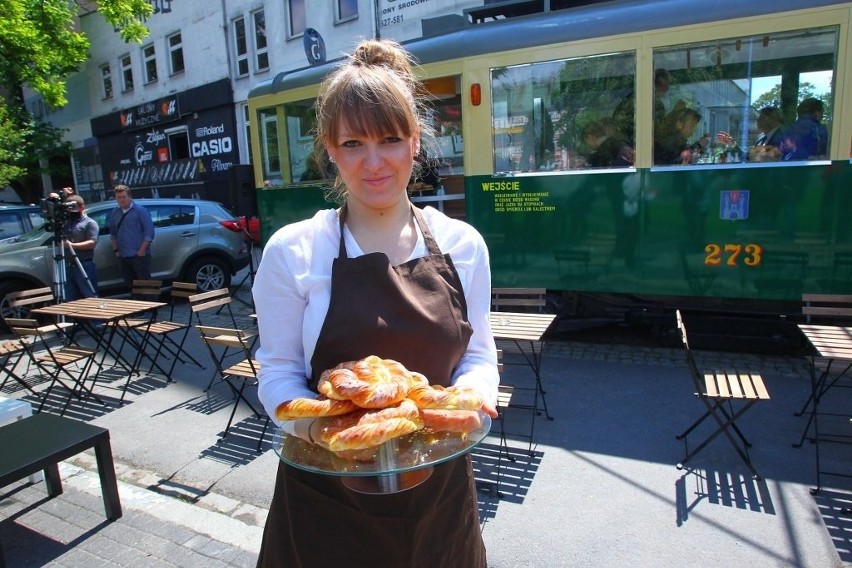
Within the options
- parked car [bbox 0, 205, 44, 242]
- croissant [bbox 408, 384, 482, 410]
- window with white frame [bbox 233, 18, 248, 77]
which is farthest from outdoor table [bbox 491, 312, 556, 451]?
window with white frame [bbox 233, 18, 248, 77]

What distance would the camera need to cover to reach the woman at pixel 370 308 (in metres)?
1.47

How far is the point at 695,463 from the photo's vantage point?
12.8ft

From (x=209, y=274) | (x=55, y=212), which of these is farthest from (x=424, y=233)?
(x=209, y=274)

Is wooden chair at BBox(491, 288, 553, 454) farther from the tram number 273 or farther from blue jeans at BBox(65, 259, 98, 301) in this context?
blue jeans at BBox(65, 259, 98, 301)

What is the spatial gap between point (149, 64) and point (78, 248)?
720 inches

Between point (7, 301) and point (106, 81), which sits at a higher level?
point (106, 81)

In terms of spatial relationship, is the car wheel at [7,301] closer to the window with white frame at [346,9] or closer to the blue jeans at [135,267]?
the blue jeans at [135,267]

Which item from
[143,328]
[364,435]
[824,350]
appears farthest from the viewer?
[143,328]

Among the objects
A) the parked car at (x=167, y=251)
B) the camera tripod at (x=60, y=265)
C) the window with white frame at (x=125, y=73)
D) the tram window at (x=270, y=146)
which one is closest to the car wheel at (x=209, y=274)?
the parked car at (x=167, y=251)

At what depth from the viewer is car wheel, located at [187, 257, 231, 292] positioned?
1022cm

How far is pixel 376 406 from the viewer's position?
129cm

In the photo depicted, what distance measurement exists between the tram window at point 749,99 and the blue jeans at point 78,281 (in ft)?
25.1

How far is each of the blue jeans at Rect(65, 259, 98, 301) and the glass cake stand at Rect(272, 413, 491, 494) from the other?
27.2 ft

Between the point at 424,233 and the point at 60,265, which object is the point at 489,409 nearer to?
the point at 424,233
